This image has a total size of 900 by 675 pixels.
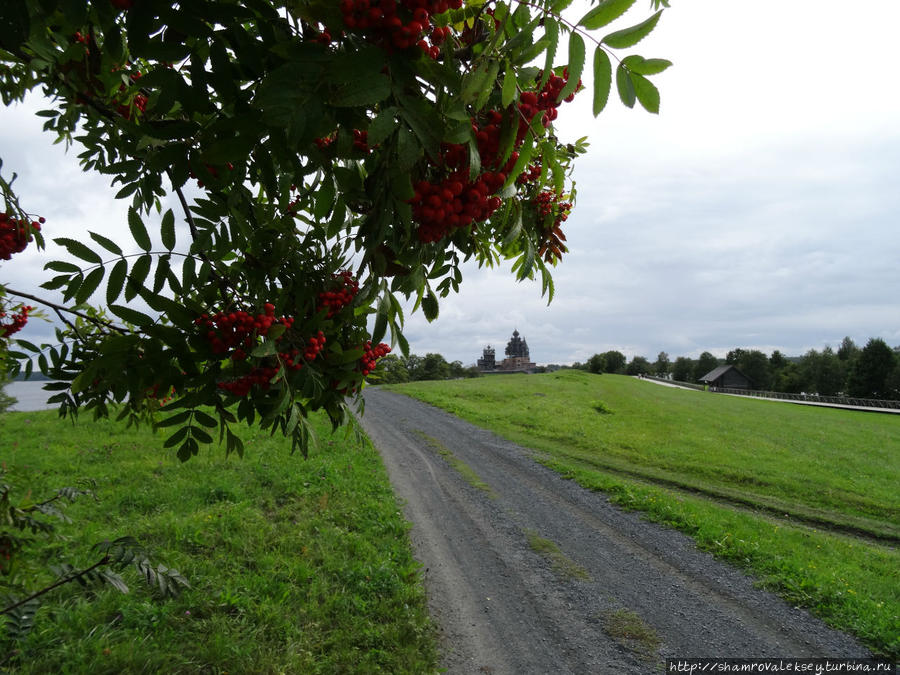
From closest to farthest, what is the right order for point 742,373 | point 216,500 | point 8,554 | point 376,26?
point 376,26, point 8,554, point 216,500, point 742,373

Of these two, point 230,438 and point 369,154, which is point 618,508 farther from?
point 369,154

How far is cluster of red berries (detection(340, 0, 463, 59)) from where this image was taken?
104 centimetres

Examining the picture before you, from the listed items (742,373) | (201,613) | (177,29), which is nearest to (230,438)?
(177,29)

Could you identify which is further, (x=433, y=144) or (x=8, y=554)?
(x=8, y=554)

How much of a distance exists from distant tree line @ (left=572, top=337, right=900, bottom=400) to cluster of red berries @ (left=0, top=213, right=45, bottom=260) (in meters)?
71.0

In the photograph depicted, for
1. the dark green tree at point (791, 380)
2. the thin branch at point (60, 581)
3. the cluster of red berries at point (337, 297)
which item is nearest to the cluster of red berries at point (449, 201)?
the cluster of red berries at point (337, 297)

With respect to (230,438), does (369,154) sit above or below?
above

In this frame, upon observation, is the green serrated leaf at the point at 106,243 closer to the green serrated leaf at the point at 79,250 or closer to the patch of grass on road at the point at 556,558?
the green serrated leaf at the point at 79,250

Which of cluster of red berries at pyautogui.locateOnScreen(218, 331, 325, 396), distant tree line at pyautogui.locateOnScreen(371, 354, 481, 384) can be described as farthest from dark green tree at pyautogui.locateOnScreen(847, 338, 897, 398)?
cluster of red berries at pyautogui.locateOnScreen(218, 331, 325, 396)

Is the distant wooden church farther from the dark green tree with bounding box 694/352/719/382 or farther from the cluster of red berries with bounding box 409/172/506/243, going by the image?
the cluster of red berries with bounding box 409/172/506/243

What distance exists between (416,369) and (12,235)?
33.1 meters

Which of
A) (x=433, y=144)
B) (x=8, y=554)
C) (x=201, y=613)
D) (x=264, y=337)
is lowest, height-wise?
(x=201, y=613)

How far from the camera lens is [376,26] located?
1.08 m

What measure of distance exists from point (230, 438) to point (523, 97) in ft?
6.99
